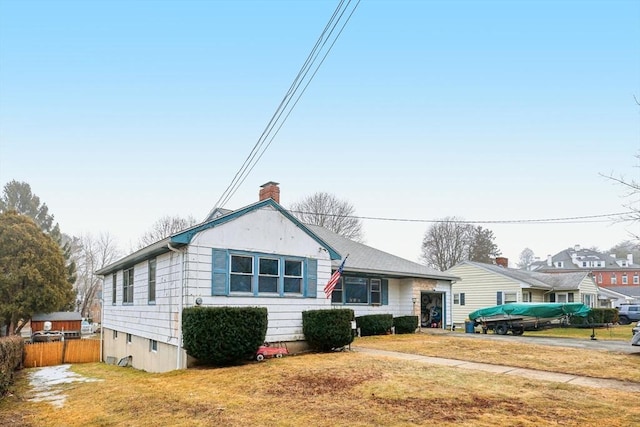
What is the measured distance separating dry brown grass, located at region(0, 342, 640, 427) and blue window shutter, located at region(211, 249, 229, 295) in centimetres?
226

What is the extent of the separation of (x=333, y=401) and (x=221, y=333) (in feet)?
14.8

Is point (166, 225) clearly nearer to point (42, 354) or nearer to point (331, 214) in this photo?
point (331, 214)

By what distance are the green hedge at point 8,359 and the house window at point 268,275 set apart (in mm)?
6191

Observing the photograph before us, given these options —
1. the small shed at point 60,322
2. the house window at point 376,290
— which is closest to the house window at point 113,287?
the house window at point 376,290

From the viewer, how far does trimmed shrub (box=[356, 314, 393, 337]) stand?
2004 centimetres

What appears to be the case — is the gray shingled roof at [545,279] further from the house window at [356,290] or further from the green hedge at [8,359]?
the green hedge at [8,359]

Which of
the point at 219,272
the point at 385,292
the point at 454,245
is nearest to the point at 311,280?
the point at 219,272

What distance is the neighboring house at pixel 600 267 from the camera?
7231 centimetres

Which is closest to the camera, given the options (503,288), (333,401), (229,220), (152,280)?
(333,401)

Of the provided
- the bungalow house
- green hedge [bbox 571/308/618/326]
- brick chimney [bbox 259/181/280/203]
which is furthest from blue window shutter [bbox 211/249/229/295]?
green hedge [bbox 571/308/618/326]

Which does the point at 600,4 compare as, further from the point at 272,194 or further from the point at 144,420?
the point at 144,420

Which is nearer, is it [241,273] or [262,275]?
[241,273]

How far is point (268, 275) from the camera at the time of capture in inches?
521

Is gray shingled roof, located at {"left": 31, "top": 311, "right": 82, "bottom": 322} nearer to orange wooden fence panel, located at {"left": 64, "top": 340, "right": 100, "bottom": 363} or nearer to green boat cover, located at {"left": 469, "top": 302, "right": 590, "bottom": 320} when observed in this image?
orange wooden fence panel, located at {"left": 64, "top": 340, "right": 100, "bottom": 363}
